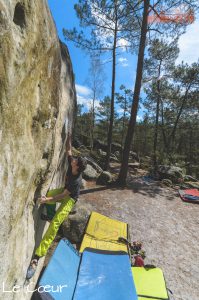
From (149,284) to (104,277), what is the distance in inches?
32.5

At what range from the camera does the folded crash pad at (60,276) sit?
3.49 meters

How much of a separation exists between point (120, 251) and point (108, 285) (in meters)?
1.08

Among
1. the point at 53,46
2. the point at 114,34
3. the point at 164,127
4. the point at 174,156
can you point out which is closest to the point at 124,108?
the point at 164,127

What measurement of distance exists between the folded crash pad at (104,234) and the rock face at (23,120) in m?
1.71

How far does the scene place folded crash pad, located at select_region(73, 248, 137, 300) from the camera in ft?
12.5

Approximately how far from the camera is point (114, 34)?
42.3 ft

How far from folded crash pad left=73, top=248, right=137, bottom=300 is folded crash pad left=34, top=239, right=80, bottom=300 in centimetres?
12

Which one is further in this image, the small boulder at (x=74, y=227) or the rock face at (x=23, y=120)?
the small boulder at (x=74, y=227)

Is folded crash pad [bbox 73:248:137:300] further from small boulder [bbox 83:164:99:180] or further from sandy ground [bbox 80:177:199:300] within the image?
small boulder [bbox 83:164:99:180]

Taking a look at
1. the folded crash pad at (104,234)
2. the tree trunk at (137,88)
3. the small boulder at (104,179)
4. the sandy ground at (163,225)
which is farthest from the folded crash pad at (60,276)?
the tree trunk at (137,88)

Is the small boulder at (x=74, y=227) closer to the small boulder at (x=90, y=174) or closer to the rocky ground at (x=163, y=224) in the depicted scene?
the rocky ground at (x=163, y=224)

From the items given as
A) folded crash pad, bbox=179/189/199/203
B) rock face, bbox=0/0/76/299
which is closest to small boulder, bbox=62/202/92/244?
rock face, bbox=0/0/76/299

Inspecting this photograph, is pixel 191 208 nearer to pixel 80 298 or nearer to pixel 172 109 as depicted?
pixel 80 298

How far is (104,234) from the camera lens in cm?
591
